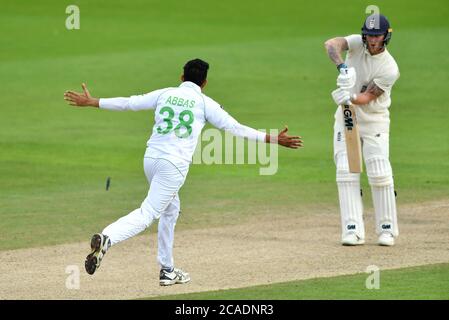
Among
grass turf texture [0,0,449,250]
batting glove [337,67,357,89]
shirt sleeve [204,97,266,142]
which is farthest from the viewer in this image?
grass turf texture [0,0,449,250]

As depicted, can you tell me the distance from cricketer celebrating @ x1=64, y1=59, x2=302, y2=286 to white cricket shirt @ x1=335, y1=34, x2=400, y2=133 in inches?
93.3

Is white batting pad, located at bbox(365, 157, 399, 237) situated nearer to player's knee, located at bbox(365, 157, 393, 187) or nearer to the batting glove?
player's knee, located at bbox(365, 157, 393, 187)

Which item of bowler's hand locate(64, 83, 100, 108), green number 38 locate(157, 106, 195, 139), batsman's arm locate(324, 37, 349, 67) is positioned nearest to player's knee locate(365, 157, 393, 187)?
batsman's arm locate(324, 37, 349, 67)

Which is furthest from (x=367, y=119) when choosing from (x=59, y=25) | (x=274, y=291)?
(x=59, y=25)

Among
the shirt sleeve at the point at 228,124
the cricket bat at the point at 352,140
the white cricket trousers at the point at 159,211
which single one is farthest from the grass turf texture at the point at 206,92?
the shirt sleeve at the point at 228,124

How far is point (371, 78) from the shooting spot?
1408 centimetres

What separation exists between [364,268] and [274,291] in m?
1.48

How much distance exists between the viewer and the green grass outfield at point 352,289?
442 inches

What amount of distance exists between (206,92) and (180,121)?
1534 centimetres

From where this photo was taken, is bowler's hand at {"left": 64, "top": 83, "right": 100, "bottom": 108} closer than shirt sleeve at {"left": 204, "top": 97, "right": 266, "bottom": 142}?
No

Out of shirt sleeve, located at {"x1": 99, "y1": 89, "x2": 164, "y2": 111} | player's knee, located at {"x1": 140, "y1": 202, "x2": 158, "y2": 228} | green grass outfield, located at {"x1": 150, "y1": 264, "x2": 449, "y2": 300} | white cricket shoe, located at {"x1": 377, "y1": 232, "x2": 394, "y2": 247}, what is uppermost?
shirt sleeve, located at {"x1": 99, "y1": 89, "x2": 164, "y2": 111}

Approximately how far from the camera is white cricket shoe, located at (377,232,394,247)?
45.7 ft

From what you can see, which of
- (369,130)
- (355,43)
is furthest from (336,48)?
(369,130)
